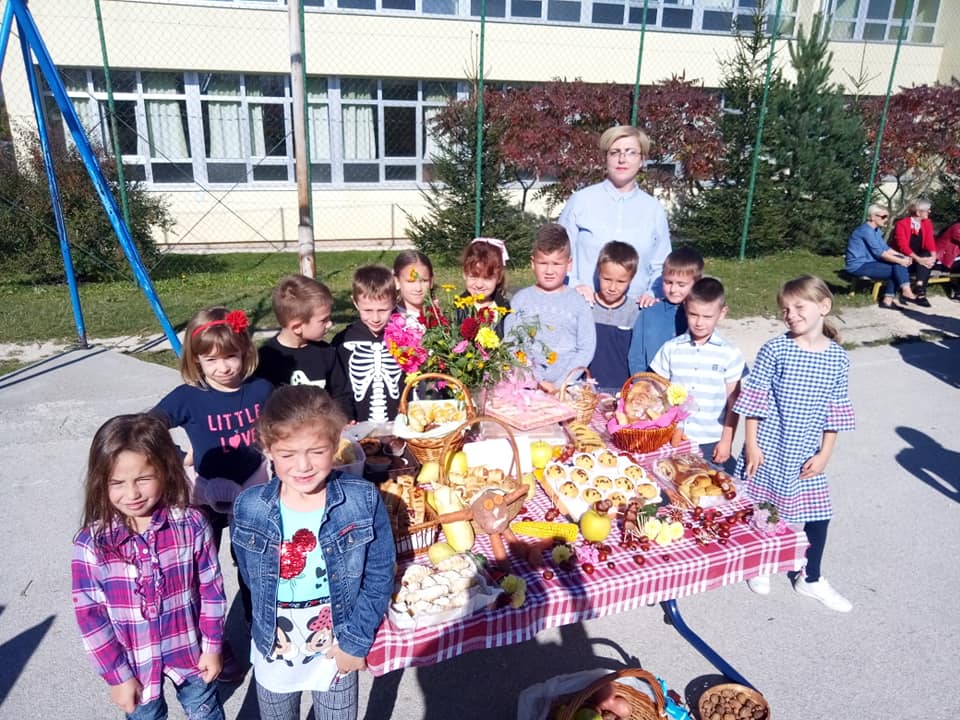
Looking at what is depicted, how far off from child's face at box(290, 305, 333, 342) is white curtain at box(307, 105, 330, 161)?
1119 centimetres

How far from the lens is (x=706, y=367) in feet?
11.3

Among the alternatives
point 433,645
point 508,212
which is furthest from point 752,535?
point 508,212

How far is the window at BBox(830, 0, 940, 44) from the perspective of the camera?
55.2 ft

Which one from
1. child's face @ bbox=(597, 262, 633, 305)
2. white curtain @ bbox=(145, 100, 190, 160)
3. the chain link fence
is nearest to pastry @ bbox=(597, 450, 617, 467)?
child's face @ bbox=(597, 262, 633, 305)

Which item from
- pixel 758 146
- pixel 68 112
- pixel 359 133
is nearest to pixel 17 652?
pixel 68 112

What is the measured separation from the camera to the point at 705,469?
276 cm

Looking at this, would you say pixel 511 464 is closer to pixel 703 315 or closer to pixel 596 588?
pixel 596 588

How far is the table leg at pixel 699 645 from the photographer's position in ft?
9.38

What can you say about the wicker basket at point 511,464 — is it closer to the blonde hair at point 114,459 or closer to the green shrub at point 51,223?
the blonde hair at point 114,459

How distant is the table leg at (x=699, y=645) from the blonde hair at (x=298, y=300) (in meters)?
2.19

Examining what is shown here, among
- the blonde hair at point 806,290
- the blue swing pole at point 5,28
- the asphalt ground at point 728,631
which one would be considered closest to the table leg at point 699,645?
the asphalt ground at point 728,631

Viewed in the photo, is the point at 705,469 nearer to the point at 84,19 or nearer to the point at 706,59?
the point at 84,19

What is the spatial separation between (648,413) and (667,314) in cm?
108

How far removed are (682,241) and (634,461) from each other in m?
10.6
